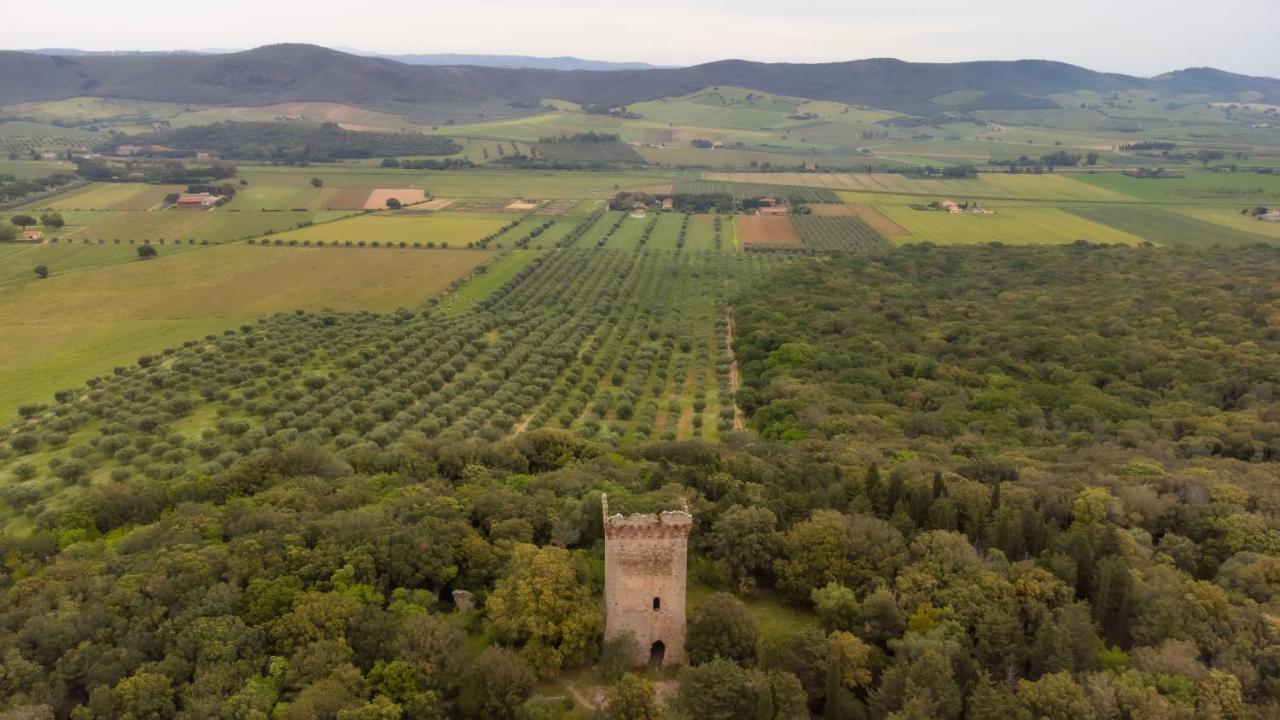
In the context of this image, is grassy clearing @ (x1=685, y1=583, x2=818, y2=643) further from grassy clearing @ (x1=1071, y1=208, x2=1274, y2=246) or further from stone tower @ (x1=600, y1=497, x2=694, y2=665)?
grassy clearing @ (x1=1071, y1=208, x2=1274, y2=246)

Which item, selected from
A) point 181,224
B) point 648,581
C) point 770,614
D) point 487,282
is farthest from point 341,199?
point 648,581

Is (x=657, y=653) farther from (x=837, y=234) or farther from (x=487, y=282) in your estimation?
(x=837, y=234)

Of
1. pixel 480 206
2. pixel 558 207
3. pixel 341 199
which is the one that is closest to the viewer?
pixel 480 206

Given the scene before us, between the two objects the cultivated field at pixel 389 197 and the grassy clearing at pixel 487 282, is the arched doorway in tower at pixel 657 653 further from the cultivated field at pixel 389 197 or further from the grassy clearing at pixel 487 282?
the cultivated field at pixel 389 197

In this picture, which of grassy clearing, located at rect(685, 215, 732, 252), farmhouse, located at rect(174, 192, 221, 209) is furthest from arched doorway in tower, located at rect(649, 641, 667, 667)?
farmhouse, located at rect(174, 192, 221, 209)

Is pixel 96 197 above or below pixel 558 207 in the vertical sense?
above

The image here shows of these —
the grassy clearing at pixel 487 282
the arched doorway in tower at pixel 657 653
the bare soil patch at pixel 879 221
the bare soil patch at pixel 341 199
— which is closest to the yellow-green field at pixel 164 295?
the grassy clearing at pixel 487 282
